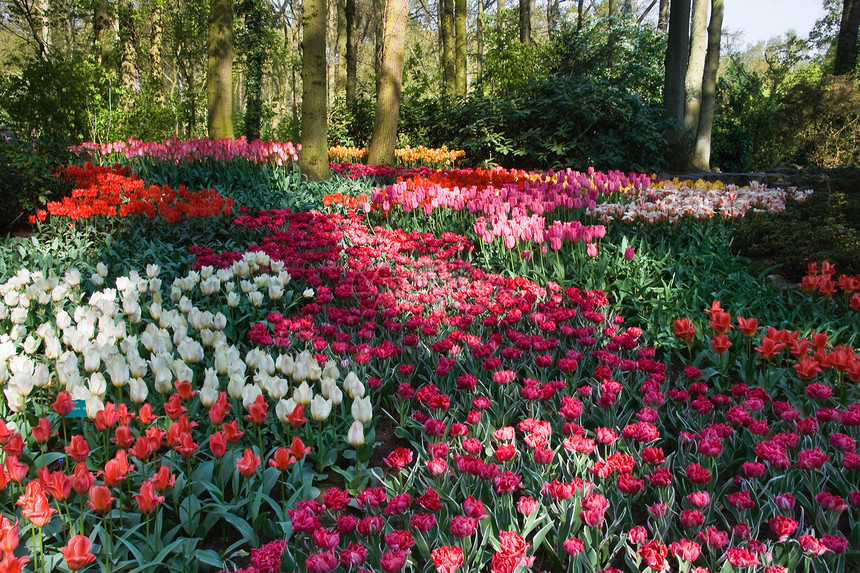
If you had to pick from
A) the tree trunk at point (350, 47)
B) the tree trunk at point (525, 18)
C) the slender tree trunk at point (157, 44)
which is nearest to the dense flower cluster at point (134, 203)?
the tree trunk at point (350, 47)

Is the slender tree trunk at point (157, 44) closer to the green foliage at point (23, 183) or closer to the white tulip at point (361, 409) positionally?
the green foliage at point (23, 183)

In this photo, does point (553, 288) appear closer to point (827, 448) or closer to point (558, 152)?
point (827, 448)

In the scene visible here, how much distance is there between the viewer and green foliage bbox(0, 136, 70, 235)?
582cm

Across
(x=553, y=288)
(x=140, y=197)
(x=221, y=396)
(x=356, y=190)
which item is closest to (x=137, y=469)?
(x=221, y=396)

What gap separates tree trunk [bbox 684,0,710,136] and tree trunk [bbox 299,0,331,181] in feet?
26.4

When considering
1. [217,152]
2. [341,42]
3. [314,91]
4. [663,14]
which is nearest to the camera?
[314,91]

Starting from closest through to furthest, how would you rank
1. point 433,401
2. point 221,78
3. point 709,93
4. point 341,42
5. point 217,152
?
point 433,401 → point 217,152 → point 221,78 → point 709,93 → point 341,42

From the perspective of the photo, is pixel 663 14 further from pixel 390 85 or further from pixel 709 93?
pixel 390 85

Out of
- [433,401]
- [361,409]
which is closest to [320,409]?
[361,409]

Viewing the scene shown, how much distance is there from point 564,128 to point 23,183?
8.02 meters

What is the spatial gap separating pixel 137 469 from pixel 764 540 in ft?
6.91

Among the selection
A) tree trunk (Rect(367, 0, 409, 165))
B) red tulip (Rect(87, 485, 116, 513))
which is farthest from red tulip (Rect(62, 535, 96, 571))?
tree trunk (Rect(367, 0, 409, 165))

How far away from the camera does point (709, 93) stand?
44.5 ft

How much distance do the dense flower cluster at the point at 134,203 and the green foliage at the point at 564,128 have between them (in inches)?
241
